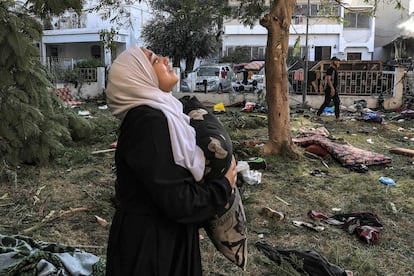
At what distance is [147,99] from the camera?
148 centimetres

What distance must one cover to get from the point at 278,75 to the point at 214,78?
42.6ft

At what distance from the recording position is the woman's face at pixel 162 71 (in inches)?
61.5

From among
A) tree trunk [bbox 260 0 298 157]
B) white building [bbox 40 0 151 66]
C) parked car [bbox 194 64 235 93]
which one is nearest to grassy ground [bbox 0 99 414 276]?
tree trunk [bbox 260 0 298 157]

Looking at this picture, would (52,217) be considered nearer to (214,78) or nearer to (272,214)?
(272,214)

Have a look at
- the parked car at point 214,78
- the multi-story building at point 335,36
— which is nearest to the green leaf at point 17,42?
the parked car at point 214,78

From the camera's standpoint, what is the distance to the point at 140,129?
1.43 meters

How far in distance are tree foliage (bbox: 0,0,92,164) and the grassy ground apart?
32 cm

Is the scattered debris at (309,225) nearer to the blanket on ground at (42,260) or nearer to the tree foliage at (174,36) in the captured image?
the blanket on ground at (42,260)

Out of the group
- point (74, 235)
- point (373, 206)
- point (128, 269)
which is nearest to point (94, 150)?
point (74, 235)

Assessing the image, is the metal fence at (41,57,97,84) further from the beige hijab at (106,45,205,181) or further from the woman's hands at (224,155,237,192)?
the woman's hands at (224,155,237,192)

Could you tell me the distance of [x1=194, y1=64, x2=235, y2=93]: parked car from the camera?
1886 centimetres

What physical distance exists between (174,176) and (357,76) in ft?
48.6

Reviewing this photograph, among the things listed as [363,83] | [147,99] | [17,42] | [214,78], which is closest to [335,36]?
[214,78]

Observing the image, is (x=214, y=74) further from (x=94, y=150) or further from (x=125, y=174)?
(x=125, y=174)
